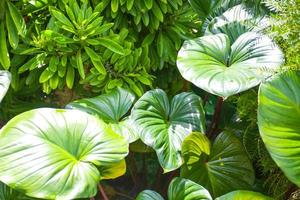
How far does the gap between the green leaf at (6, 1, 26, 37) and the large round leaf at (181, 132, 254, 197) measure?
70 cm

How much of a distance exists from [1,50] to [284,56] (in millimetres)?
947

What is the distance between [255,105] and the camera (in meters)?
1.46

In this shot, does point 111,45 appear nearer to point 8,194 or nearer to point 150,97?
point 150,97

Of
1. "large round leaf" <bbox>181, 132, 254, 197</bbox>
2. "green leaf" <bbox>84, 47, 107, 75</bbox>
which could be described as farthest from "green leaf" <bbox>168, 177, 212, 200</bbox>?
"green leaf" <bbox>84, 47, 107, 75</bbox>

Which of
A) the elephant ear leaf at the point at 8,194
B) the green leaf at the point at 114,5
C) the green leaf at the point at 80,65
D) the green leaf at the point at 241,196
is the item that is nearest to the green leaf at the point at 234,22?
the green leaf at the point at 114,5

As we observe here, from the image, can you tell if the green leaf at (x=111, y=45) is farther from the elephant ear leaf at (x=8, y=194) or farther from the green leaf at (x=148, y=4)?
the elephant ear leaf at (x=8, y=194)

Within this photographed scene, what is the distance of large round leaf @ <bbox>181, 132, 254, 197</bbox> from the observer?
1.47m

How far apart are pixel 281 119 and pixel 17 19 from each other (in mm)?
935

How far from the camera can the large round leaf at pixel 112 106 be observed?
151 cm

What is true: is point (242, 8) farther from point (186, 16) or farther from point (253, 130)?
point (253, 130)

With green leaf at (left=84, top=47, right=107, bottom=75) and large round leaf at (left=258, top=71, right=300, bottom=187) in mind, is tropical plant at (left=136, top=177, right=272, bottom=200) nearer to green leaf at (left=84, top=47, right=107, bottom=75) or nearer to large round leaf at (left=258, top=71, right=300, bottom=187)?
large round leaf at (left=258, top=71, right=300, bottom=187)

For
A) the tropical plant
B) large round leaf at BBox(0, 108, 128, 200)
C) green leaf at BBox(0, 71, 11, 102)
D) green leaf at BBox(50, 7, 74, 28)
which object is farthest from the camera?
green leaf at BBox(50, 7, 74, 28)

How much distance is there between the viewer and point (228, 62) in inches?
57.4

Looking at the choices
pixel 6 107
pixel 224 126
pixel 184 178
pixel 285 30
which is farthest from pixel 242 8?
pixel 6 107
